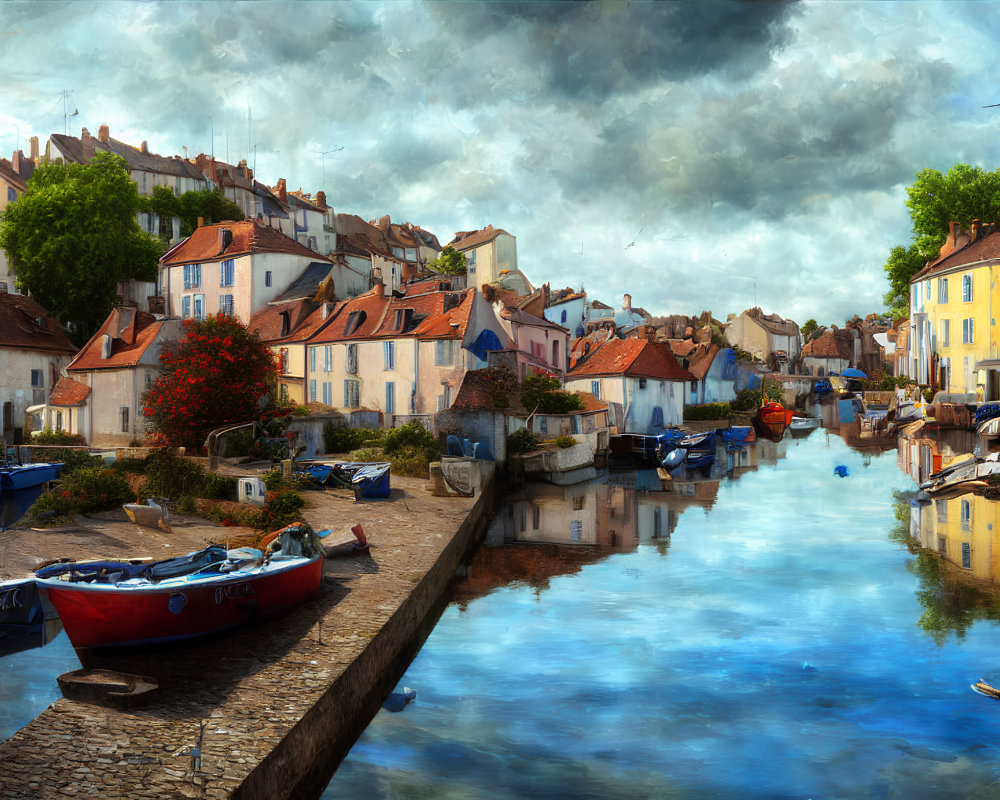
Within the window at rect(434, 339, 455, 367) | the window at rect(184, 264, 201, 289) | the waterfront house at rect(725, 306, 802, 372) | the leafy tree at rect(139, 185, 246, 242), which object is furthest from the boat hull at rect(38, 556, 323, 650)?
the waterfront house at rect(725, 306, 802, 372)

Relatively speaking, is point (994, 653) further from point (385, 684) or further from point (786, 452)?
point (786, 452)

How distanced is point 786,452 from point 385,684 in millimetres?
44056

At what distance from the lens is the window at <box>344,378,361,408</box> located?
4247cm

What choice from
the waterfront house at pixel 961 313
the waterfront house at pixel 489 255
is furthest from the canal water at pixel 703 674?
the waterfront house at pixel 489 255

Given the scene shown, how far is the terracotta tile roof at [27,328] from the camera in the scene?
1597 inches

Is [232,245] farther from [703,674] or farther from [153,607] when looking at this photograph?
[703,674]

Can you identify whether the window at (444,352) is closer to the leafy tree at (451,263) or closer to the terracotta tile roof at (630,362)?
the terracotta tile roof at (630,362)

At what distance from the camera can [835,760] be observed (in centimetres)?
1111

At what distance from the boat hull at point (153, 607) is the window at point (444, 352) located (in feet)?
89.7

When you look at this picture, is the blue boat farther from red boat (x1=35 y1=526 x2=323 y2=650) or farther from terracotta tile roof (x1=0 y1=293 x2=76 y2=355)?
red boat (x1=35 y1=526 x2=323 y2=650)

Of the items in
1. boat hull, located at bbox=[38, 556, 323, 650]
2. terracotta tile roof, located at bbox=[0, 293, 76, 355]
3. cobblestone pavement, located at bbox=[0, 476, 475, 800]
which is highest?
terracotta tile roof, located at bbox=[0, 293, 76, 355]

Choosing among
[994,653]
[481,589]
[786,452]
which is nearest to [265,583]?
[481,589]

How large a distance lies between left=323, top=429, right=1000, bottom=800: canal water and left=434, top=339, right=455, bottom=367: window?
581 inches

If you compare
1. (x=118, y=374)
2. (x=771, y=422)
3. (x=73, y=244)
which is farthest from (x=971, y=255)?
(x=73, y=244)
